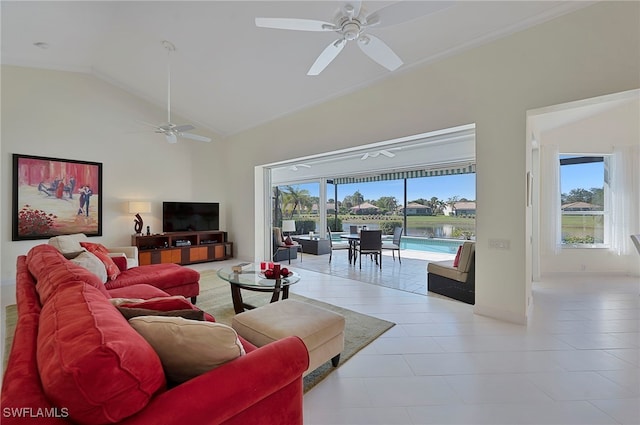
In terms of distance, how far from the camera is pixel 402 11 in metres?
2.10

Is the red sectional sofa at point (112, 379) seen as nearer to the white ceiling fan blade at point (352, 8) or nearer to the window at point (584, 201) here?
the white ceiling fan blade at point (352, 8)

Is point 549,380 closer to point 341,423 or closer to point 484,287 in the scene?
point 484,287

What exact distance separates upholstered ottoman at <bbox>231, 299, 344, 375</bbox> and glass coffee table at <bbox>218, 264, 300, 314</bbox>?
0.66m

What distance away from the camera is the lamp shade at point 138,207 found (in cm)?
583

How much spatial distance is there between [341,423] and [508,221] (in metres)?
2.82

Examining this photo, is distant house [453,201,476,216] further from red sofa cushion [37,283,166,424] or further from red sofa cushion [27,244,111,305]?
red sofa cushion [37,283,166,424]

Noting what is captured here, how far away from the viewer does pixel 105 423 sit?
0.85 m

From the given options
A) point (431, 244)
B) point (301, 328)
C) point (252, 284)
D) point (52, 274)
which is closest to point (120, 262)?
point (252, 284)

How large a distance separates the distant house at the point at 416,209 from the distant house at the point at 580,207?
11.2ft

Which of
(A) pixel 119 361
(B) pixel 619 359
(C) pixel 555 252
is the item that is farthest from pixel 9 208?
(C) pixel 555 252

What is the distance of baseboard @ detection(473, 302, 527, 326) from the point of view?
3240mm

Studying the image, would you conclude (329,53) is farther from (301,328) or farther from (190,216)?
(190,216)

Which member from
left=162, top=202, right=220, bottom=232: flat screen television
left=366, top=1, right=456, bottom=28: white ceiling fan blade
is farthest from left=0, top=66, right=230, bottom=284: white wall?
left=366, top=1, right=456, bottom=28: white ceiling fan blade

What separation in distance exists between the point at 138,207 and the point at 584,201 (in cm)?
898
